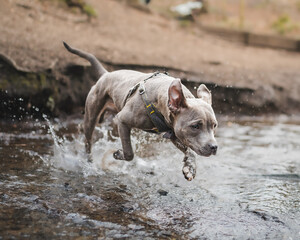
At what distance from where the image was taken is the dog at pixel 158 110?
12.2 feet

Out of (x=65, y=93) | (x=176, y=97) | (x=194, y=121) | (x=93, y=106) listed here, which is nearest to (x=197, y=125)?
(x=194, y=121)

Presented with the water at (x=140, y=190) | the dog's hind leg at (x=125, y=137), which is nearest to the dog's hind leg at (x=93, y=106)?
the water at (x=140, y=190)

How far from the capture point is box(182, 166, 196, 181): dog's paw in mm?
4053

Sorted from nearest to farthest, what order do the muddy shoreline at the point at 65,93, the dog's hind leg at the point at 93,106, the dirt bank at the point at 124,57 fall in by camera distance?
the dog's hind leg at the point at 93,106
the muddy shoreline at the point at 65,93
the dirt bank at the point at 124,57

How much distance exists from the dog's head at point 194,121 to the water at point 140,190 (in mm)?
730

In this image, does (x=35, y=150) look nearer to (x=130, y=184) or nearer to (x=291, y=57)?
(x=130, y=184)

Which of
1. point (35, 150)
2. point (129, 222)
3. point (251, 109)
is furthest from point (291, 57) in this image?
point (129, 222)

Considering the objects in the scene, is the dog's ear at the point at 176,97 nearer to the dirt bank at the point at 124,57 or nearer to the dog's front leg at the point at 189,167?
the dog's front leg at the point at 189,167

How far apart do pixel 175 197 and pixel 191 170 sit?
0.47 metres

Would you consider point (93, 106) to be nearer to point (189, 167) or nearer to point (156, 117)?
point (156, 117)

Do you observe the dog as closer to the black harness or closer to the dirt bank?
the black harness

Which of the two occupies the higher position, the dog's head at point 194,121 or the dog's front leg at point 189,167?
the dog's head at point 194,121

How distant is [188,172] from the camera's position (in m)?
4.10

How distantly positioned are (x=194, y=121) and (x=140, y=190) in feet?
4.46
